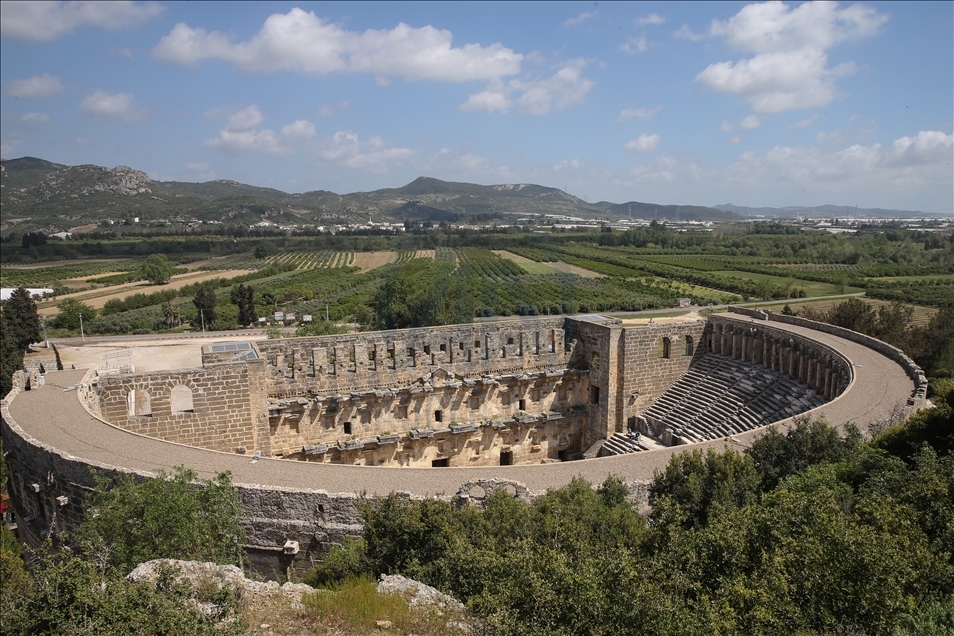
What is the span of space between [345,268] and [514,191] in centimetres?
6751

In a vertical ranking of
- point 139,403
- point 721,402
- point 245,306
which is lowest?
point 721,402

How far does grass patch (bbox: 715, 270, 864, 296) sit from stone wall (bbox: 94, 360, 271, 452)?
41707 mm

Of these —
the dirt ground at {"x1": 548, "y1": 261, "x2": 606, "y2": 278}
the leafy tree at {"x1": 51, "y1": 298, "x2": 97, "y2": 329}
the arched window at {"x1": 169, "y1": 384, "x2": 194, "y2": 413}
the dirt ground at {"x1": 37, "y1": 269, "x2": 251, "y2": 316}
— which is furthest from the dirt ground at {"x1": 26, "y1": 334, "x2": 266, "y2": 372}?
the dirt ground at {"x1": 548, "y1": 261, "x2": 606, "y2": 278}

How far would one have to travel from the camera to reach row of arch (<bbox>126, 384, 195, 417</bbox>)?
16828 millimetres

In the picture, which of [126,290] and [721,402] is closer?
[721,402]

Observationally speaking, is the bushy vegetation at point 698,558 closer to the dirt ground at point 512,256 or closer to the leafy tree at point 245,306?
the leafy tree at point 245,306

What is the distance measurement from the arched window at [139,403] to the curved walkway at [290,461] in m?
1.22

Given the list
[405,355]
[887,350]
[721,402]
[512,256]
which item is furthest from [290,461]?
[512,256]

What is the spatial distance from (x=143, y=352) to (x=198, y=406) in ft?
75.1

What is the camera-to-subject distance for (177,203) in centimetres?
15338

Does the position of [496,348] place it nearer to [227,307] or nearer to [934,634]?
[934,634]

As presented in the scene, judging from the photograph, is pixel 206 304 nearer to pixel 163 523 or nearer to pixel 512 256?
pixel 512 256

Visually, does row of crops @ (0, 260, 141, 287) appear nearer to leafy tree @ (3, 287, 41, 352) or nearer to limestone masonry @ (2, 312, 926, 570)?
leafy tree @ (3, 287, 41, 352)

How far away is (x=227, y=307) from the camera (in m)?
54.1
